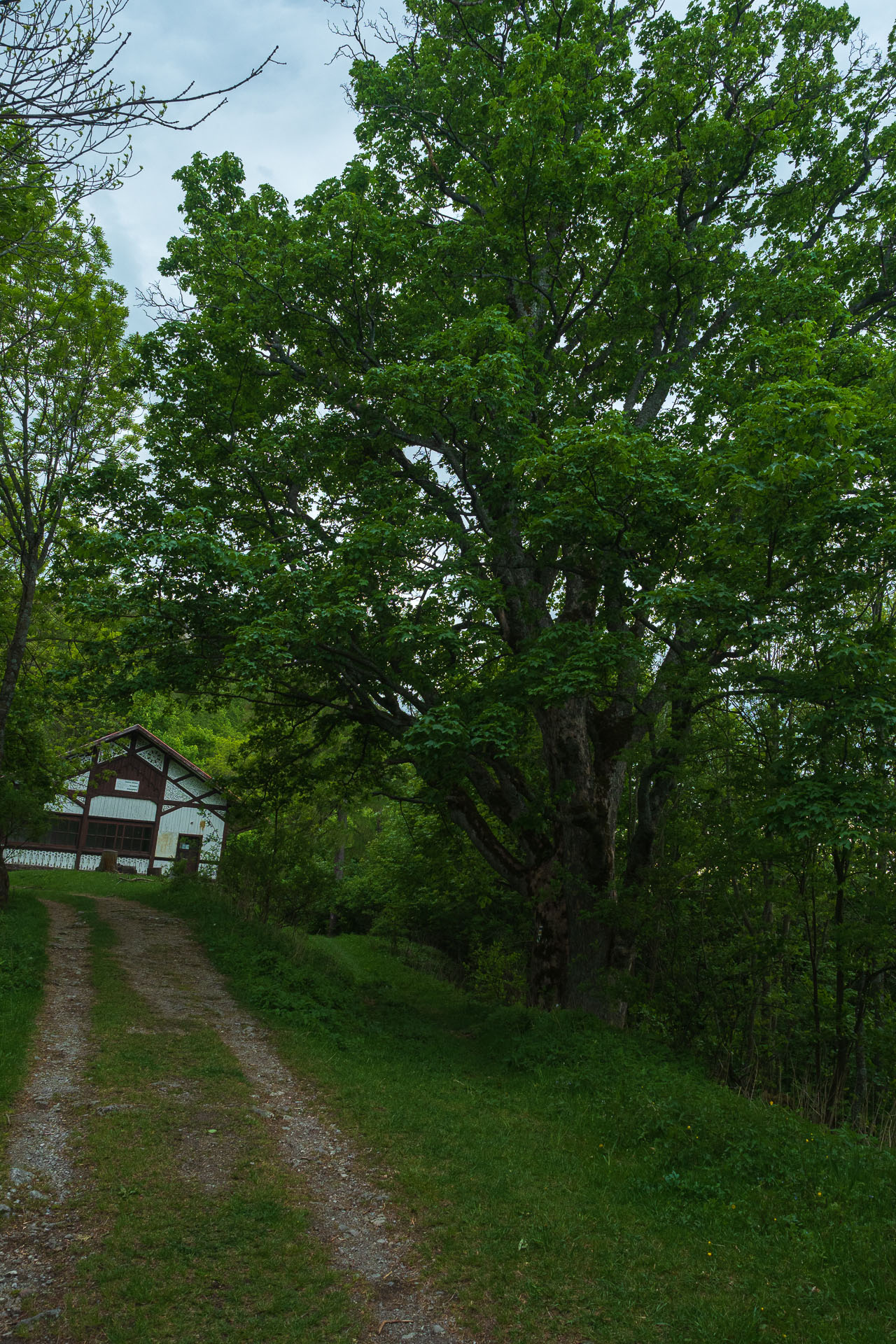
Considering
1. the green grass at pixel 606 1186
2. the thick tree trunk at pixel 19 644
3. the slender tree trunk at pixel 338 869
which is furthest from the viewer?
the slender tree trunk at pixel 338 869

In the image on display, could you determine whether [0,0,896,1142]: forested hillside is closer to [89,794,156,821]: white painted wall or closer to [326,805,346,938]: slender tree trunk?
[326,805,346,938]: slender tree trunk

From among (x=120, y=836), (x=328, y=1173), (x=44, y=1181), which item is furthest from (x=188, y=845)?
(x=44, y=1181)

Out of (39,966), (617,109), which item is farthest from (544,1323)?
(617,109)

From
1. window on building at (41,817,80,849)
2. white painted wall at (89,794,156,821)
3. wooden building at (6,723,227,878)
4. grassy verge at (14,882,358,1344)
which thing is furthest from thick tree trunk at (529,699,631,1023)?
window on building at (41,817,80,849)

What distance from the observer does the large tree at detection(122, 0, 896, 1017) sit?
991 centimetres

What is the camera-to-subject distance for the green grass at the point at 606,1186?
4859 mm

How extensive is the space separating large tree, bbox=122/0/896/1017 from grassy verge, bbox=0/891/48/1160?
4419 mm

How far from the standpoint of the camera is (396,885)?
2156 centimetres

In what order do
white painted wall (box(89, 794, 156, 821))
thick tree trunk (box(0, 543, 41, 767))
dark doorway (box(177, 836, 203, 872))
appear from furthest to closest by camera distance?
dark doorway (box(177, 836, 203, 872)) → white painted wall (box(89, 794, 156, 821)) → thick tree trunk (box(0, 543, 41, 767))

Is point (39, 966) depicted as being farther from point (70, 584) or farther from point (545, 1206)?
point (545, 1206)

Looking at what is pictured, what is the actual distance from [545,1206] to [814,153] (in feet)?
49.0

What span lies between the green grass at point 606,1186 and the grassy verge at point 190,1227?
91cm

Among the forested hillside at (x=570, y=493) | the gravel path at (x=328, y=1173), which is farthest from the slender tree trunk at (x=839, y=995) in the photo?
the gravel path at (x=328, y=1173)

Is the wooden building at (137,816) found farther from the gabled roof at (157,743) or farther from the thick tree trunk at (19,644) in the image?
the thick tree trunk at (19,644)
